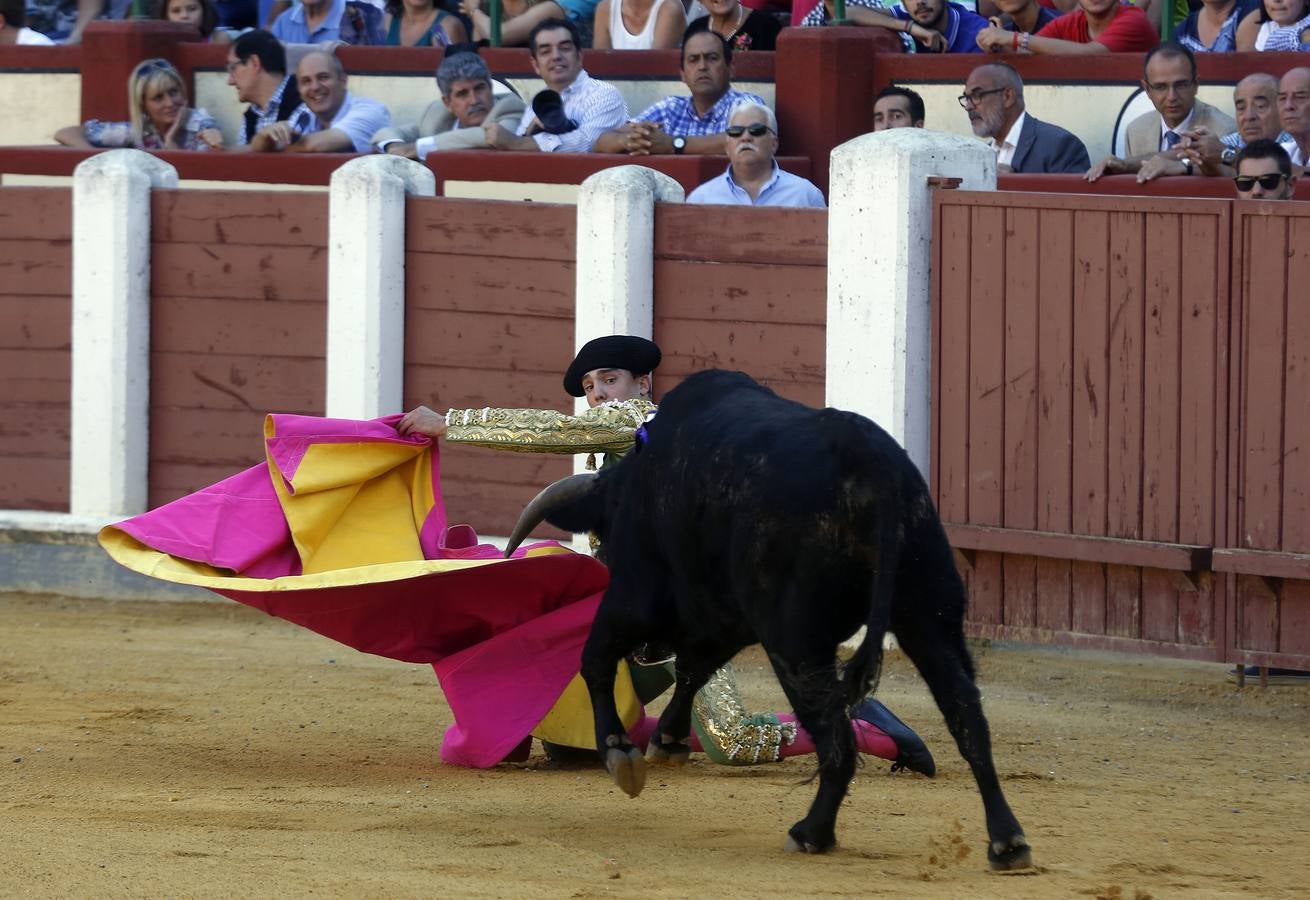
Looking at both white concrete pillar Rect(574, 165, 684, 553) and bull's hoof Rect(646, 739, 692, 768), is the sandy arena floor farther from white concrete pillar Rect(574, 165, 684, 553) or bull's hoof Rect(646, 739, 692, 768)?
white concrete pillar Rect(574, 165, 684, 553)

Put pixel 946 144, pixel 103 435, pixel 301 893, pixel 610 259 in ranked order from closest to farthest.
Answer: pixel 301 893
pixel 946 144
pixel 610 259
pixel 103 435

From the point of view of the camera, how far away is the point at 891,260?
23.5 feet

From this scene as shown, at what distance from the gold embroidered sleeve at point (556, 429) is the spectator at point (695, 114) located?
137 inches

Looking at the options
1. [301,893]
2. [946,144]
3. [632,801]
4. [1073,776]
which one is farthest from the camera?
[946,144]

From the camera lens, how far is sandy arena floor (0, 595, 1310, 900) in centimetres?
406

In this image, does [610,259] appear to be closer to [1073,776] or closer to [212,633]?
[212,633]

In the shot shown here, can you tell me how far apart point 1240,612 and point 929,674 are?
269cm

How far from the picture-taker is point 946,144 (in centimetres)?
716

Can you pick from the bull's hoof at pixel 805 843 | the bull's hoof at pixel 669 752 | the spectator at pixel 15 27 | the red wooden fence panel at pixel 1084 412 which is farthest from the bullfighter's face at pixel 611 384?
the spectator at pixel 15 27

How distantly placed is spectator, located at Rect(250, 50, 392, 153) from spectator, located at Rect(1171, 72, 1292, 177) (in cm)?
373

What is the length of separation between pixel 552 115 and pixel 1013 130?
1.93 m

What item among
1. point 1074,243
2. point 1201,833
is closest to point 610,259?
point 1074,243

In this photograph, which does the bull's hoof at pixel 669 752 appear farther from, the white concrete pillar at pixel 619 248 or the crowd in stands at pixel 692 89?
the crowd in stands at pixel 692 89

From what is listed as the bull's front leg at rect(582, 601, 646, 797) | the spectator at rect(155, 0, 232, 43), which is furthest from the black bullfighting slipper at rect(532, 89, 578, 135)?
the bull's front leg at rect(582, 601, 646, 797)
